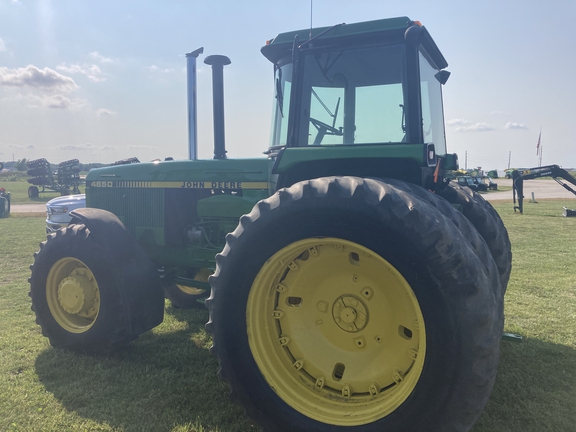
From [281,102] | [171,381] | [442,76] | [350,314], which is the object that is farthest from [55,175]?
[350,314]

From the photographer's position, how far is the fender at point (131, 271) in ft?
11.8

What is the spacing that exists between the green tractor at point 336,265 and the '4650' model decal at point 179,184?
0.07 ft

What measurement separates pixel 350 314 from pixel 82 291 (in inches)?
99.1

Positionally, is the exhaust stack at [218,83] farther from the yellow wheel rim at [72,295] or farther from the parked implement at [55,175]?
the parked implement at [55,175]

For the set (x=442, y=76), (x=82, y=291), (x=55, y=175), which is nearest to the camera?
(x=82, y=291)

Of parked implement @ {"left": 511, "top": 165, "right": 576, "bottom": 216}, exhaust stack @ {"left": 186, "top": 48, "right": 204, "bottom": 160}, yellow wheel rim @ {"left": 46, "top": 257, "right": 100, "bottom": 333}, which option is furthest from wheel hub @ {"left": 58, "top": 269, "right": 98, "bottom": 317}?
parked implement @ {"left": 511, "top": 165, "right": 576, "bottom": 216}

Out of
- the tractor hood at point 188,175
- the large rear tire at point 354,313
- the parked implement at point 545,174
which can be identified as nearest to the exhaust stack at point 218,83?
the tractor hood at point 188,175

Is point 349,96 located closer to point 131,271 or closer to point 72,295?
point 131,271

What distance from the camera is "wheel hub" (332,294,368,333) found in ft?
8.36

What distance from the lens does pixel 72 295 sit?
3.83 meters

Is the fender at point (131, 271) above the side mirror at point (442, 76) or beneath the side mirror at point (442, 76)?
beneath

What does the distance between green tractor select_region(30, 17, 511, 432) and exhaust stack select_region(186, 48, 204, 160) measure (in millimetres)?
193

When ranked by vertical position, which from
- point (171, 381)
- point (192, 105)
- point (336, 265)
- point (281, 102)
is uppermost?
point (192, 105)

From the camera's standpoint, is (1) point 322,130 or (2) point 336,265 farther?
(1) point 322,130
